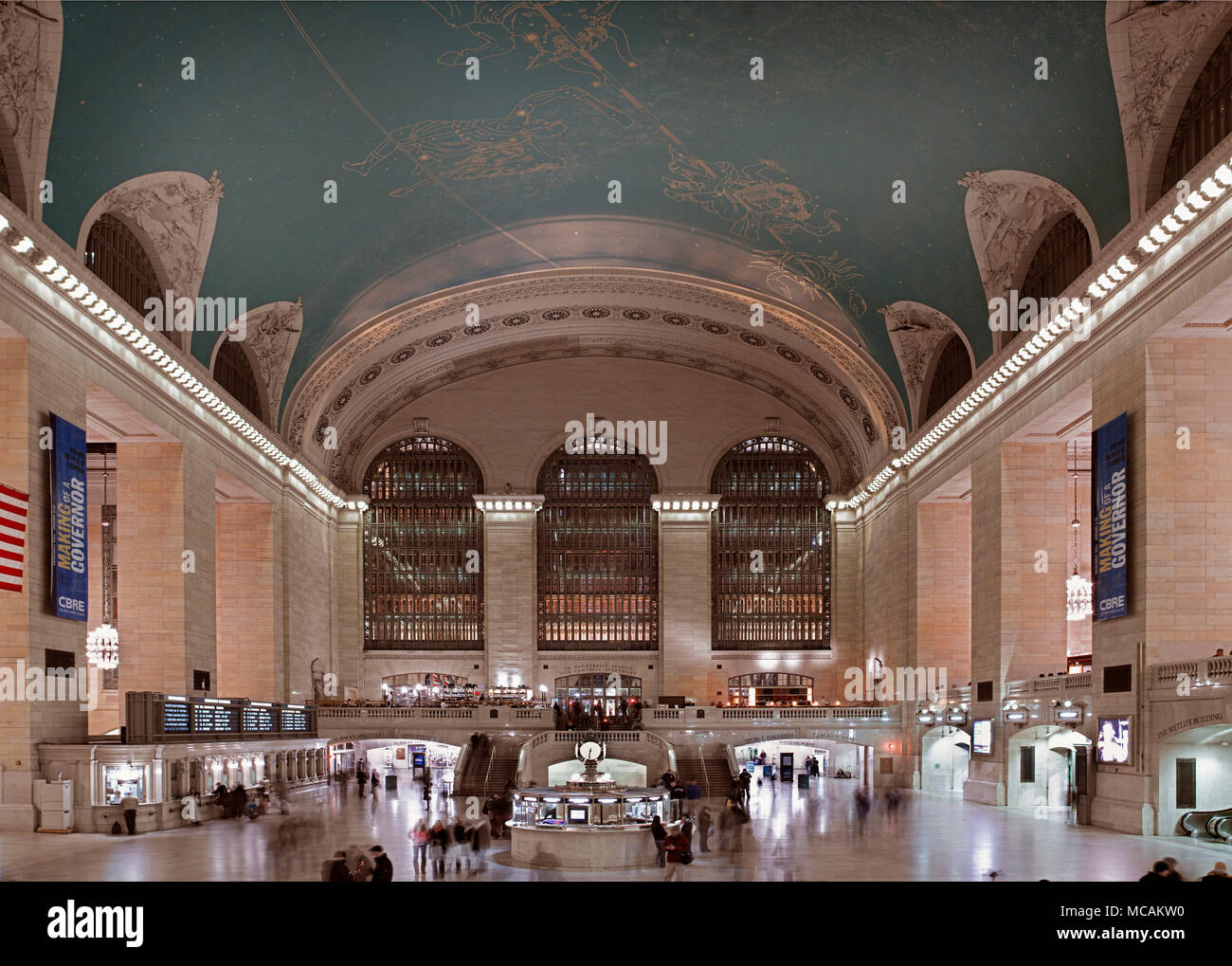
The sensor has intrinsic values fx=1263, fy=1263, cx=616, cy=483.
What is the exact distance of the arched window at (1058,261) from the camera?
24.8 metres

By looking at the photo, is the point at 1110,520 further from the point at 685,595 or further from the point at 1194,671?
the point at 685,595

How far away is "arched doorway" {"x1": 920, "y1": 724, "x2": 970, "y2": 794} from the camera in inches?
1377

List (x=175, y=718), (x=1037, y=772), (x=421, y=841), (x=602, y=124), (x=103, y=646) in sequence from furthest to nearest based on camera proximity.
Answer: (x=103, y=646) → (x=1037, y=772) → (x=602, y=124) → (x=175, y=718) → (x=421, y=841)

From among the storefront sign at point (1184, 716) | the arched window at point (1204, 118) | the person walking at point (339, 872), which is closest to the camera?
the person walking at point (339, 872)

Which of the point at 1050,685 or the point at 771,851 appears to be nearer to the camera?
the point at 771,851

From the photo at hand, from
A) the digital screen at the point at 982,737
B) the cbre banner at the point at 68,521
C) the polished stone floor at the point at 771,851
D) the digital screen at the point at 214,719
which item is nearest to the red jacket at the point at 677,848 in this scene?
the polished stone floor at the point at 771,851

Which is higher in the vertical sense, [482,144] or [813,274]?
[482,144]

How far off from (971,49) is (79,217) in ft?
51.8

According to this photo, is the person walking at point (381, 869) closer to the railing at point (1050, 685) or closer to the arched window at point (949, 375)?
the railing at point (1050, 685)

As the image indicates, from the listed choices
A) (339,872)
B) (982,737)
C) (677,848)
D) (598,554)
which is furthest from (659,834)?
(598,554)

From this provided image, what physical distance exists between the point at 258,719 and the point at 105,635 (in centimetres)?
714

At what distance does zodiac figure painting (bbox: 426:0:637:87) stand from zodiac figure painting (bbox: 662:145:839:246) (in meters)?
4.35

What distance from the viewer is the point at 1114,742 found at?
21953mm

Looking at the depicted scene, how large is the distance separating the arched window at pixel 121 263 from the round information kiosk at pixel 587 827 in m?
13.0
